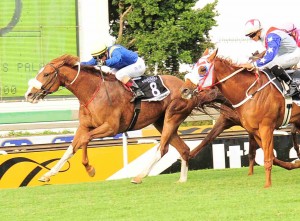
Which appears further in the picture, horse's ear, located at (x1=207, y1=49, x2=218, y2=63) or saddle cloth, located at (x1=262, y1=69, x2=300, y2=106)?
saddle cloth, located at (x1=262, y1=69, x2=300, y2=106)

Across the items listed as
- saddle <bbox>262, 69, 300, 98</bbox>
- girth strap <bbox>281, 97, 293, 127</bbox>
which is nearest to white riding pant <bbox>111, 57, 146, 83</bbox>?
saddle <bbox>262, 69, 300, 98</bbox>

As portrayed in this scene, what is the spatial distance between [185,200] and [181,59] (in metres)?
20.8

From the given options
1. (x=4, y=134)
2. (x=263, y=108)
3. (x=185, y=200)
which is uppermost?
(x=263, y=108)

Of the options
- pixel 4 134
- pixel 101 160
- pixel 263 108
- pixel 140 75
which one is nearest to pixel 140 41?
pixel 4 134

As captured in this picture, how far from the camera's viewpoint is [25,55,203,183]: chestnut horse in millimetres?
11875

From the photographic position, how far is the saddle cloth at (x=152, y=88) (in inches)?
492

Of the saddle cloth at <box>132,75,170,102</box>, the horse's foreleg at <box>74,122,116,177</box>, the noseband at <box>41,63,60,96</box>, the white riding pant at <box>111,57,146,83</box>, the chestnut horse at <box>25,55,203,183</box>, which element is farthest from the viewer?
the saddle cloth at <box>132,75,170,102</box>

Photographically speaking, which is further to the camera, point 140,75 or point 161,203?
point 140,75

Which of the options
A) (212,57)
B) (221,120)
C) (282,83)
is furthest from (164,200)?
(221,120)

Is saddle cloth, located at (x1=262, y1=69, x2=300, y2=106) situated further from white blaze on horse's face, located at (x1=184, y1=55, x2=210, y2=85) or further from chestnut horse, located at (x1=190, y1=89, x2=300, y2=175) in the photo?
chestnut horse, located at (x1=190, y1=89, x2=300, y2=175)

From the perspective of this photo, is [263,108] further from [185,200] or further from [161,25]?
[161,25]

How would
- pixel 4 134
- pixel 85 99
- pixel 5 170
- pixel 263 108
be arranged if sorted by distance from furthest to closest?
pixel 4 134
pixel 5 170
pixel 85 99
pixel 263 108

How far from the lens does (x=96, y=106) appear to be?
39.4 feet

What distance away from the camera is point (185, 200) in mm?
9961
